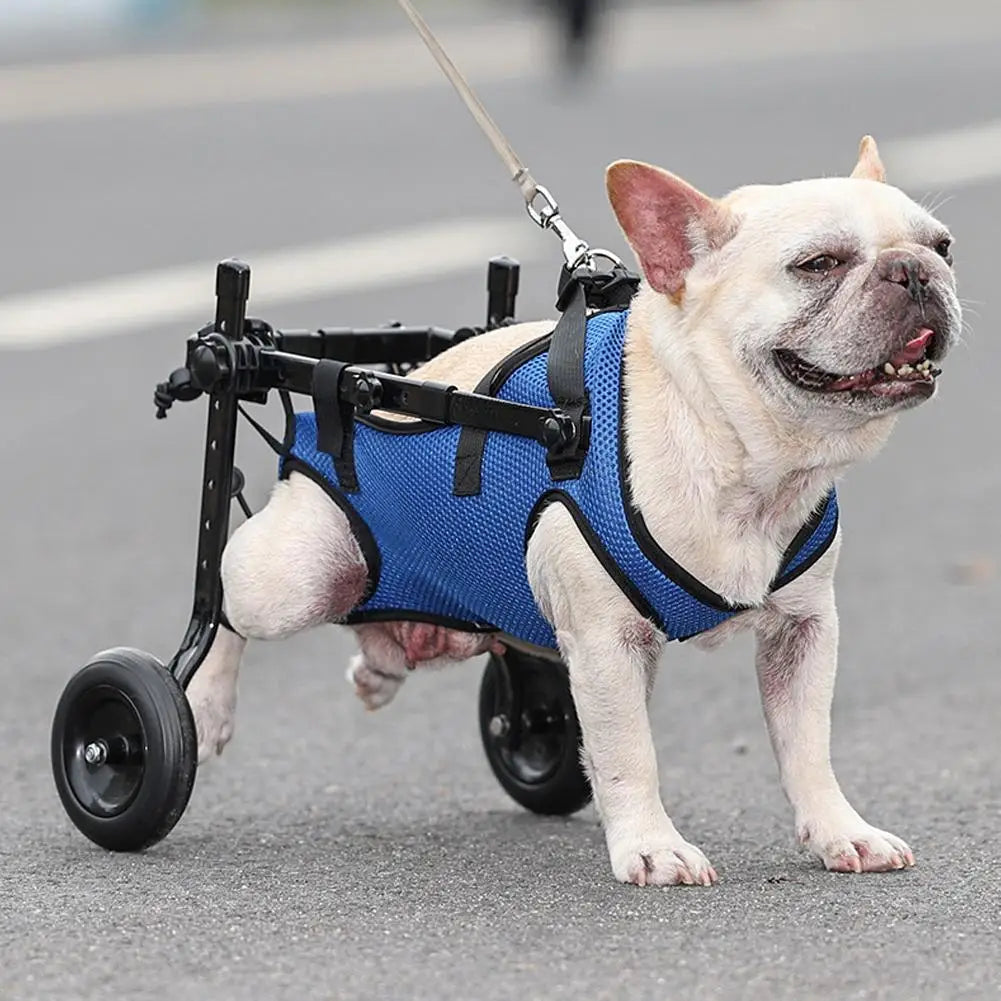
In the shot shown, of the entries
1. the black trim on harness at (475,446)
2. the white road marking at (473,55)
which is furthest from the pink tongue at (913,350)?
the white road marking at (473,55)

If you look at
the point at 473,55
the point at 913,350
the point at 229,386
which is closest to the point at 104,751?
the point at 229,386

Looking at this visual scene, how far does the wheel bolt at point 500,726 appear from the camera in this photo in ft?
17.2

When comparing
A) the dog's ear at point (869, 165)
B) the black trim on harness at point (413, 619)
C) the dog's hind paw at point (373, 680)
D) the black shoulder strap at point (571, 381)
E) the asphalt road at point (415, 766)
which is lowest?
the asphalt road at point (415, 766)

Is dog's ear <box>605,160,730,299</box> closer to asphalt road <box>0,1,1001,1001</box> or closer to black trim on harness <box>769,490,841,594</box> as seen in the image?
black trim on harness <box>769,490,841,594</box>

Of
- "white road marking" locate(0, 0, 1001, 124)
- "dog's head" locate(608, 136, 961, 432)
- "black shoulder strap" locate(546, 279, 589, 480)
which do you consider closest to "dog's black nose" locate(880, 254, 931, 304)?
"dog's head" locate(608, 136, 961, 432)

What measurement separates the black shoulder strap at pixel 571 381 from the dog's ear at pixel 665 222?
0.20 meters

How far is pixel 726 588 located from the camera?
426cm

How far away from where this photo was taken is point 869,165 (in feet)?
14.9

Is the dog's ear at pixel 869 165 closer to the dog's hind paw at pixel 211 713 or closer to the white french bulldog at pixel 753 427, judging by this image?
the white french bulldog at pixel 753 427

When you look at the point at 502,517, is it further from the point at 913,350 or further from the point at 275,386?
the point at 913,350

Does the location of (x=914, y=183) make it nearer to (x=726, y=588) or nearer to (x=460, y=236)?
(x=460, y=236)

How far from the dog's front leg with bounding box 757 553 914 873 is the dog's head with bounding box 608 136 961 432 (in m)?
0.43

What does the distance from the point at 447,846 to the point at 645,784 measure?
0.65 m

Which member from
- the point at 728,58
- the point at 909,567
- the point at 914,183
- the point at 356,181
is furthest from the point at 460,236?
the point at 728,58
